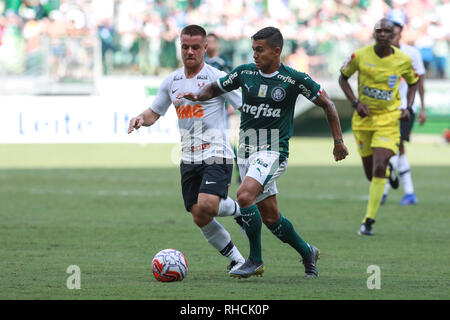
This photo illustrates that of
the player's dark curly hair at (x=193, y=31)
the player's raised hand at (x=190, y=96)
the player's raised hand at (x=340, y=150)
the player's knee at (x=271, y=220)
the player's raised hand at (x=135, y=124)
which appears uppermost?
the player's dark curly hair at (x=193, y=31)

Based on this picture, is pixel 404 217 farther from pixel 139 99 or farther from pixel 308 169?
pixel 139 99

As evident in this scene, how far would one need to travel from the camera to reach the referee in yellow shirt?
9680mm

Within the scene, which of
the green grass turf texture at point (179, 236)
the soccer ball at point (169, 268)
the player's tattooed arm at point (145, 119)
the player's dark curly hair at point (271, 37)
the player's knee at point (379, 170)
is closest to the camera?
the green grass turf texture at point (179, 236)

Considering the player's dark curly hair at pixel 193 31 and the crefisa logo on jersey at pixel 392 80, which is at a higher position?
the player's dark curly hair at pixel 193 31

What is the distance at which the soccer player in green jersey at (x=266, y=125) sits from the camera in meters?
6.64

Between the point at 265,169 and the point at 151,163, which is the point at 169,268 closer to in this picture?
the point at 265,169

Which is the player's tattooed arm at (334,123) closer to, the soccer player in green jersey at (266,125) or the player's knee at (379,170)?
the soccer player in green jersey at (266,125)

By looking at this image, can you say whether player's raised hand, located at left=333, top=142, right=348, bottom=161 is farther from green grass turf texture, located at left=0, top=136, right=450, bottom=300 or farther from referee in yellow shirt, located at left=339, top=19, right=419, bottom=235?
referee in yellow shirt, located at left=339, top=19, right=419, bottom=235

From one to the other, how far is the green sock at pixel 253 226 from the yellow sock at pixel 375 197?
302 cm

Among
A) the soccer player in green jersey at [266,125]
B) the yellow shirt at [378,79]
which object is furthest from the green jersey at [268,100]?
the yellow shirt at [378,79]

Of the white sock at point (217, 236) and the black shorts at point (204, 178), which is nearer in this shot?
the black shorts at point (204, 178)

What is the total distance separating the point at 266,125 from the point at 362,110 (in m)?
3.16

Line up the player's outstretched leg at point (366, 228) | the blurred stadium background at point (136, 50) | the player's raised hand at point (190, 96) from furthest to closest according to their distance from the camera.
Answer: the blurred stadium background at point (136, 50) < the player's outstretched leg at point (366, 228) < the player's raised hand at point (190, 96)

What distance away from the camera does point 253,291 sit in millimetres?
6117
